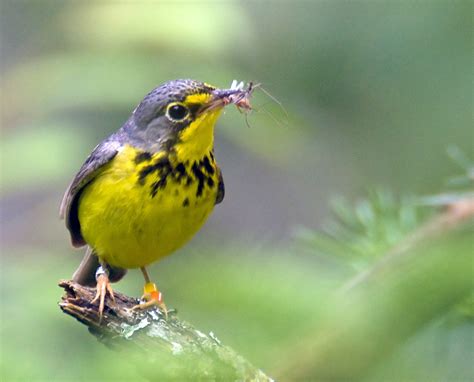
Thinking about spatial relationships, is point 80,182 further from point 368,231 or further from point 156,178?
point 368,231

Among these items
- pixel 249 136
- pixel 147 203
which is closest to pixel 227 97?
pixel 147 203

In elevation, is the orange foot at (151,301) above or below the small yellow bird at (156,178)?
below

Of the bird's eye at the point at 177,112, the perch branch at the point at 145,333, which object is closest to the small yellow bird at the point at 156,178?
the bird's eye at the point at 177,112

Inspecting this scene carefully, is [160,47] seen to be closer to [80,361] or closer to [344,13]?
[344,13]

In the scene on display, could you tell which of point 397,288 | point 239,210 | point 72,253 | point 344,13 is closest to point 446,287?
point 397,288

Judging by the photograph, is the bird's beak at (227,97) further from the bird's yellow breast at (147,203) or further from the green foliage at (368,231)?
the green foliage at (368,231)

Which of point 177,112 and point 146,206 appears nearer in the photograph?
point 146,206

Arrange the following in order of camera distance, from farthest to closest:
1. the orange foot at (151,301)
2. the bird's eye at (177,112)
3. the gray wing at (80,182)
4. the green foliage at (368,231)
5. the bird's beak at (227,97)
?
1. the gray wing at (80,182)
2. the bird's eye at (177,112)
3. the bird's beak at (227,97)
4. the orange foot at (151,301)
5. the green foliage at (368,231)
